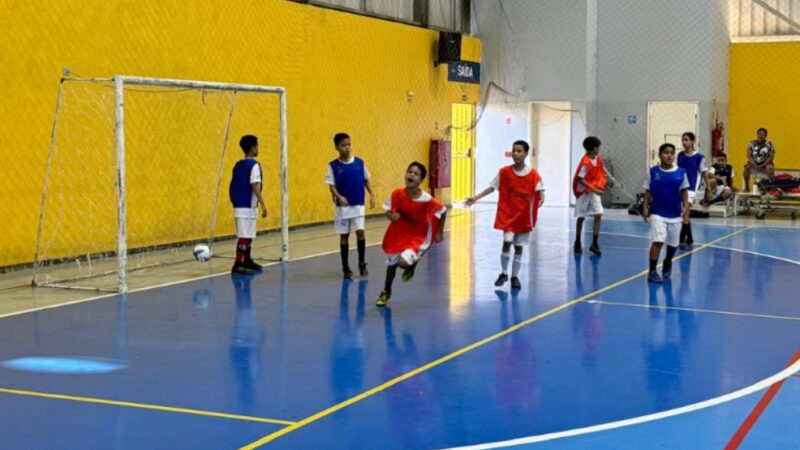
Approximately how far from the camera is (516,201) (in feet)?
41.9

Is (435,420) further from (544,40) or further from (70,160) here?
(544,40)

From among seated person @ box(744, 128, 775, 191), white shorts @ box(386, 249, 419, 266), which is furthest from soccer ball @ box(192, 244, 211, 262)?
seated person @ box(744, 128, 775, 191)

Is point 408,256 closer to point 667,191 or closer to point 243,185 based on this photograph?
point 243,185

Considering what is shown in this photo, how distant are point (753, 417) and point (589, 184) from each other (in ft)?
29.3

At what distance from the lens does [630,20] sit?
26.1 m

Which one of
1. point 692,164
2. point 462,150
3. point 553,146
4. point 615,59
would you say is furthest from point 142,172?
point 615,59

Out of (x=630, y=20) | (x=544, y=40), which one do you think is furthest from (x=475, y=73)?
(x=630, y=20)

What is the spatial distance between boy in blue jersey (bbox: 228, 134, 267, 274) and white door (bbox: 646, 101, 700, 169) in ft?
47.6

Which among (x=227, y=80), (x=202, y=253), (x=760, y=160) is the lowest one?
(x=202, y=253)

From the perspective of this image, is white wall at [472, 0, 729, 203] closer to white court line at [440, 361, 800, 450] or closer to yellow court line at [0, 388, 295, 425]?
white court line at [440, 361, 800, 450]

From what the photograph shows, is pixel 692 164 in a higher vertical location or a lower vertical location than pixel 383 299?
→ higher

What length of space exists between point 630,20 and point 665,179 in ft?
46.2

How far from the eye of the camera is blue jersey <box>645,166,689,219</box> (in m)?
12.9

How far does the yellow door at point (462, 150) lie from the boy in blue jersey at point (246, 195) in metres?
13.4
